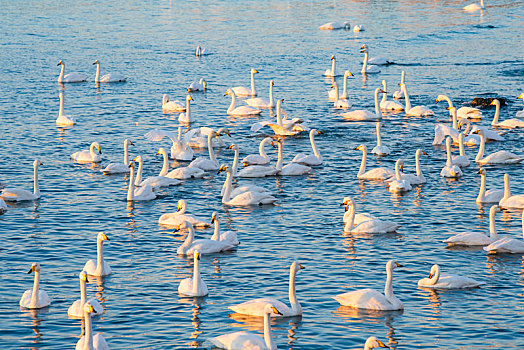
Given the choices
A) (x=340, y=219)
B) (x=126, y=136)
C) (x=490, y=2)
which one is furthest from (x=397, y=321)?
(x=490, y=2)

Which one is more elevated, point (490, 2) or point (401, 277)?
point (490, 2)

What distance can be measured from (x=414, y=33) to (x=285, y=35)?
31.5ft

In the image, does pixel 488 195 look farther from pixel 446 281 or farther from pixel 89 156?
pixel 89 156

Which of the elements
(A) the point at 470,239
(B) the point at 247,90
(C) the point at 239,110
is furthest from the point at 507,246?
(B) the point at 247,90

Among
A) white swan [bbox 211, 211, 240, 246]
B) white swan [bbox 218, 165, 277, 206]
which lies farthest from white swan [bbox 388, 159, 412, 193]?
white swan [bbox 211, 211, 240, 246]

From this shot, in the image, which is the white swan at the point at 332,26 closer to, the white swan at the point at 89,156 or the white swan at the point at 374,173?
the white swan at the point at 89,156

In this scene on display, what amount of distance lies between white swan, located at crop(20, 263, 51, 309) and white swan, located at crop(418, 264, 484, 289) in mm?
8435

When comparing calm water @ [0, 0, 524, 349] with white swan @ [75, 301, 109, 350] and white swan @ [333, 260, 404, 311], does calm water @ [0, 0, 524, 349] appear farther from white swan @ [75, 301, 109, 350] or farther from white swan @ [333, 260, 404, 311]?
white swan @ [75, 301, 109, 350]

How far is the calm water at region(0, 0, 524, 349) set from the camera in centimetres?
1905

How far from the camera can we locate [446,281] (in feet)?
68.2

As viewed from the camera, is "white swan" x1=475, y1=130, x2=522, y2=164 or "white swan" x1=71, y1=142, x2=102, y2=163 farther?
"white swan" x1=71, y1=142, x2=102, y2=163

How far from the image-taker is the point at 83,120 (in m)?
40.5

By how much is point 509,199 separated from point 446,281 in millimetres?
→ 7411

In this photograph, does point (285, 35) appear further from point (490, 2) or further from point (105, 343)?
point (105, 343)
